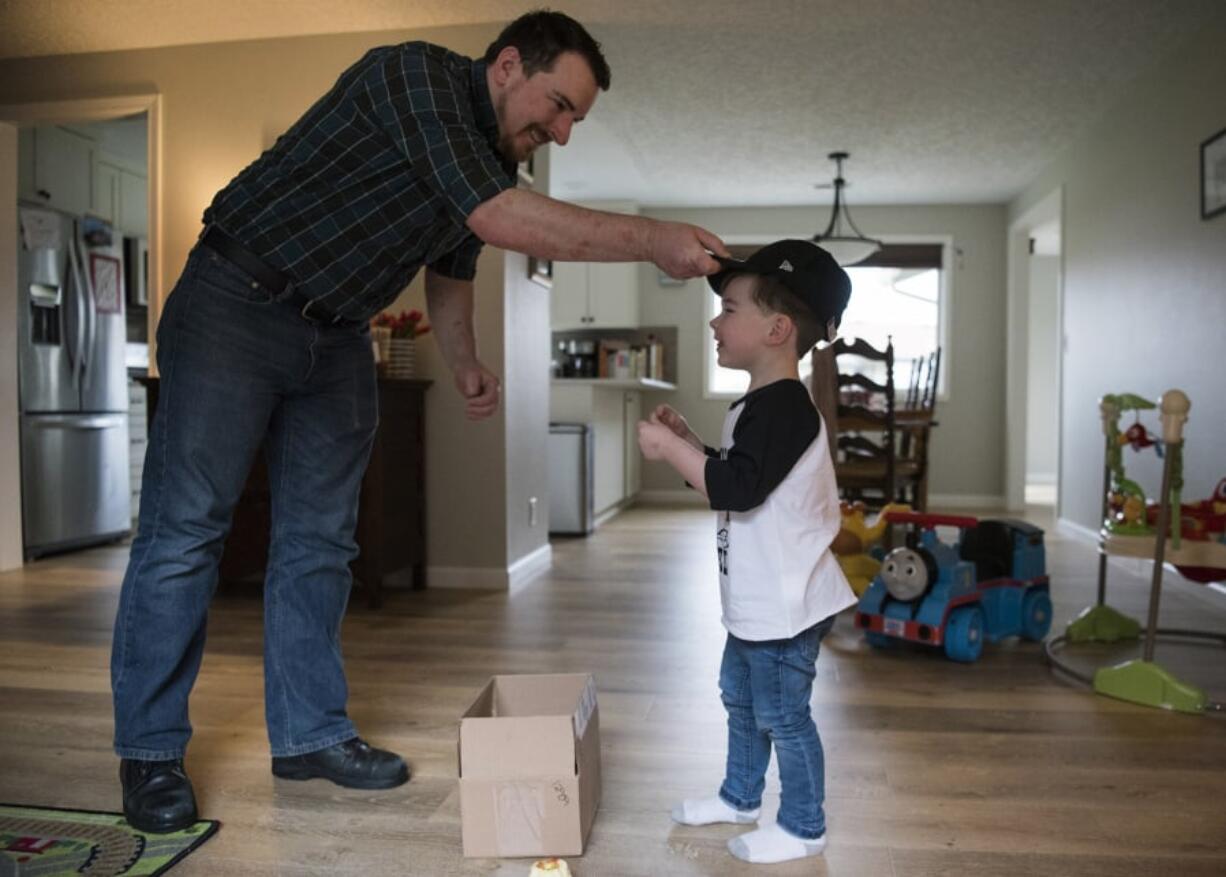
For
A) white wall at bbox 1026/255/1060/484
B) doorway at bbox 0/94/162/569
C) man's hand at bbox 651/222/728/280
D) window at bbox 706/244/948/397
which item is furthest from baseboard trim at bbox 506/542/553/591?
white wall at bbox 1026/255/1060/484

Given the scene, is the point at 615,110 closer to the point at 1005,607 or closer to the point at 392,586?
the point at 392,586

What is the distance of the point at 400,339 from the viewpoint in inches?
147

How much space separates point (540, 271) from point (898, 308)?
13.6 ft

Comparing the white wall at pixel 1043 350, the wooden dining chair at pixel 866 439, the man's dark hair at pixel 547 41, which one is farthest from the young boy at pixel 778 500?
the white wall at pixel 1043 350

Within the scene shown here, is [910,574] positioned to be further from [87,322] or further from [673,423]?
[87,322]

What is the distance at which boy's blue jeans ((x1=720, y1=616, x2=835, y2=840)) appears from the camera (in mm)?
1432

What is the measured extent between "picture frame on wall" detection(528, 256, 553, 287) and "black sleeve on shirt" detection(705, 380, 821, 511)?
2.84 meters

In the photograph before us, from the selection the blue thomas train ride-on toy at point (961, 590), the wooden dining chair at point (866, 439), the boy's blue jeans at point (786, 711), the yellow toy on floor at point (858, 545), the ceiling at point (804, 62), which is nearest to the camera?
the boy's blue jeans at point (786, 711)

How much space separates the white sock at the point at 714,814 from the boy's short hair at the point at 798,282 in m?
0.73

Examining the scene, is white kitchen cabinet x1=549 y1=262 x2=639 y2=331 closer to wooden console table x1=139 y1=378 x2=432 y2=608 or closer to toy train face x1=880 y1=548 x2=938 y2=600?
wooden console table x1=139 y1=378 x2=432 y2=608

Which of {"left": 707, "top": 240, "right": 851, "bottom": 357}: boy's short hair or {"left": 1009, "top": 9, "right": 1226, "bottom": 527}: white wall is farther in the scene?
{"left": 1009, "top": 9, "right": 1226, "bottom": 527}: white wall

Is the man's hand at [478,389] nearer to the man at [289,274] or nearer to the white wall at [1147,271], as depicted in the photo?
the man at [289,274]

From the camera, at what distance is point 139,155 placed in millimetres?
5664

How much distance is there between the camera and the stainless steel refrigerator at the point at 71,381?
464 cm
